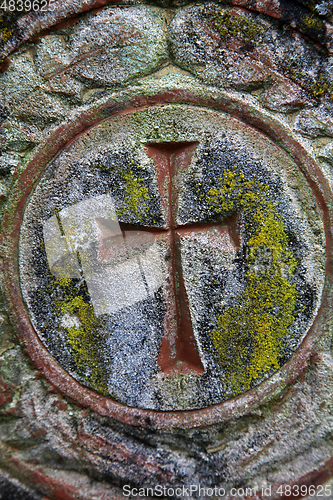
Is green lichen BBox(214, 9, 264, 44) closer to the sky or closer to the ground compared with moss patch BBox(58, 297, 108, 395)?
closer to the sky

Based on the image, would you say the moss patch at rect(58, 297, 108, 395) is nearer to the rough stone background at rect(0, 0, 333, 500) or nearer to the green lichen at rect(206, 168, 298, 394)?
the rough stone background at rect(0, 0, 333, 500)

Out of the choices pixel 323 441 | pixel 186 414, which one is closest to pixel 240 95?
pixel 186 414

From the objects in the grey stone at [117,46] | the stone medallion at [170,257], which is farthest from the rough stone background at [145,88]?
the stone medallion at [170,257]

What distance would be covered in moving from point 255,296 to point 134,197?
25.5 inches

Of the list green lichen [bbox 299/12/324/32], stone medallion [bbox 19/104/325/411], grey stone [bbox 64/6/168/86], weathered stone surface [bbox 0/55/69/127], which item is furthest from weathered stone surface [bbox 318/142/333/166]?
weathered stone surface [bbox 0/55/69/127]

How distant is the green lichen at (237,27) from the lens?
4.13 ft

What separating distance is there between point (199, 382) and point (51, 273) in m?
0.78

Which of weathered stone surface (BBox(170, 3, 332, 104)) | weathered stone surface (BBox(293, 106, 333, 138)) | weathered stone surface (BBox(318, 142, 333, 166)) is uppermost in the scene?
weathered stone surface (BBox(170, 3, 332, 104))

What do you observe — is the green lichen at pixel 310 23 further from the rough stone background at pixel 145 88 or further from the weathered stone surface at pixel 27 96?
the weathered stone surface at pixel 27 96

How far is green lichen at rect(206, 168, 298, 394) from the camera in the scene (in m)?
1.25

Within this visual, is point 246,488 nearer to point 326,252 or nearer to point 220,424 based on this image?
point 220,424

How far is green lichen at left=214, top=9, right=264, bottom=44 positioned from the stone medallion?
0.34 m

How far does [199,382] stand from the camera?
1.31m

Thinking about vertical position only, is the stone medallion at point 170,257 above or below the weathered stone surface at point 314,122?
below
